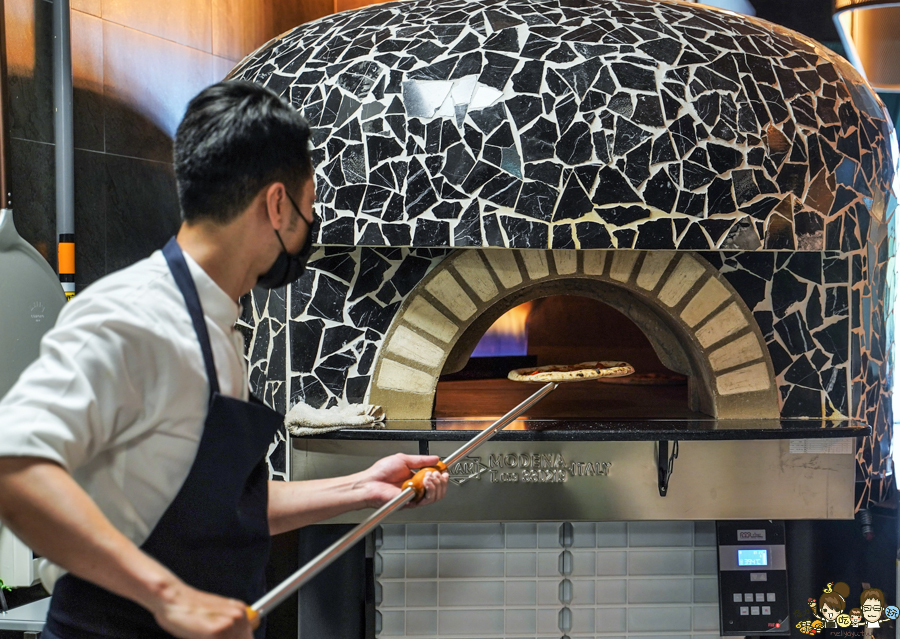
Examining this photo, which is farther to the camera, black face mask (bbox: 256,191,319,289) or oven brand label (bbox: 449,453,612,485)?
oven brand label (bbox: 449,453,612,485)

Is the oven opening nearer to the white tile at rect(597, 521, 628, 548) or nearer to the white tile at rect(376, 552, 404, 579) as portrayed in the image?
the white tile at rect(597, 521, 628, 548)

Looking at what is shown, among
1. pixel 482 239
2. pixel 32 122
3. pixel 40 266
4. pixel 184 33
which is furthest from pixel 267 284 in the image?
pixel 184 33

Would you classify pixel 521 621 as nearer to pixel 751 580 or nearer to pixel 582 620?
pixel 582 620

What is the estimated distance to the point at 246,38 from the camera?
4.43 m

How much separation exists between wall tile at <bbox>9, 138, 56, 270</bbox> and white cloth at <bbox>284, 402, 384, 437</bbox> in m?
1.18

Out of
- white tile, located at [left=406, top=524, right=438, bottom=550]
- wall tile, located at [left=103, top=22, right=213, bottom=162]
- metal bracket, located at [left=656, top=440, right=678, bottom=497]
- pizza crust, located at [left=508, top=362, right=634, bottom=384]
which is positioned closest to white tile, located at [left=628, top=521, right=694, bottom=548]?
metal bracket, located at [left=656, top=440, right=678, bottom=497]

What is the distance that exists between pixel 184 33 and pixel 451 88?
180cm

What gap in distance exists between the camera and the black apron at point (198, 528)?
131cm

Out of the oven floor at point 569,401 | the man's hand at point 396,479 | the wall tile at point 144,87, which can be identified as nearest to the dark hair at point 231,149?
the man's hand at point 396,479

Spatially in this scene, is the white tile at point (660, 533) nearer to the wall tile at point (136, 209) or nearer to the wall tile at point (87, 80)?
the wall tile at point (136, 209)

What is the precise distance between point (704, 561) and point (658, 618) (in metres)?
0.28

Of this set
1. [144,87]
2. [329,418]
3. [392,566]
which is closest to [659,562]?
[392,566]

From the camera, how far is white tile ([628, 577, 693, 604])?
316 centimetres

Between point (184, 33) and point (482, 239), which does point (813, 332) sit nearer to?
point (482, 239)
